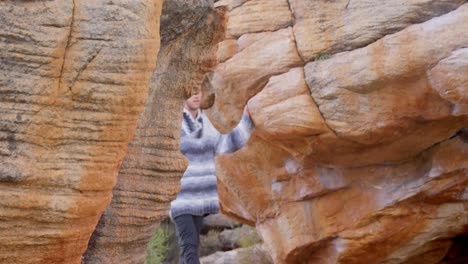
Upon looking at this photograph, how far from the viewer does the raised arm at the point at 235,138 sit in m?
5.38

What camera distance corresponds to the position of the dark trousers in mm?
5902

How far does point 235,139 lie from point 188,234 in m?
0.98

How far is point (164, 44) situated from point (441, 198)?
10.0ft

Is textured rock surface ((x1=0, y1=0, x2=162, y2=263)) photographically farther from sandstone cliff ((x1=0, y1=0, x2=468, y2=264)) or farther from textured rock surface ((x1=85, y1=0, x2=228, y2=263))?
textured rock surface ((x1=85, y1=0, x2=228, y2=263))

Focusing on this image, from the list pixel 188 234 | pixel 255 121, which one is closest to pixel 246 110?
pixel 255 121

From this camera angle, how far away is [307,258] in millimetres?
6664

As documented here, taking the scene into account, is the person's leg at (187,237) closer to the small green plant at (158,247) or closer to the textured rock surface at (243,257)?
the textured rock surface at (243,257)

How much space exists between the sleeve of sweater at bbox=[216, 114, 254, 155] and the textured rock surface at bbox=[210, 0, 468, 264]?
0.45 metres

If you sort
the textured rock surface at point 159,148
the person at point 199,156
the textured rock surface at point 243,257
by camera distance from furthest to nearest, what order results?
the textured rock surface at point 243,257 < the person at point 199,156 < the textured rock surface at point 159,148

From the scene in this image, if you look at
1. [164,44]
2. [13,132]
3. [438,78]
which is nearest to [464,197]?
[438,78]

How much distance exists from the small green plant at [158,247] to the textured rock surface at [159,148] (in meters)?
4.87

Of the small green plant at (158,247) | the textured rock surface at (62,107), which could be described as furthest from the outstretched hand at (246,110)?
the small green plant at (158,247)

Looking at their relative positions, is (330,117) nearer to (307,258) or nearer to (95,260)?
(307,258)

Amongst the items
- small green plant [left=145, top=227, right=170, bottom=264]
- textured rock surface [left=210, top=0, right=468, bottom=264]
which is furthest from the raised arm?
small green plant [left=145, top=227, right=170, bottom=264]
